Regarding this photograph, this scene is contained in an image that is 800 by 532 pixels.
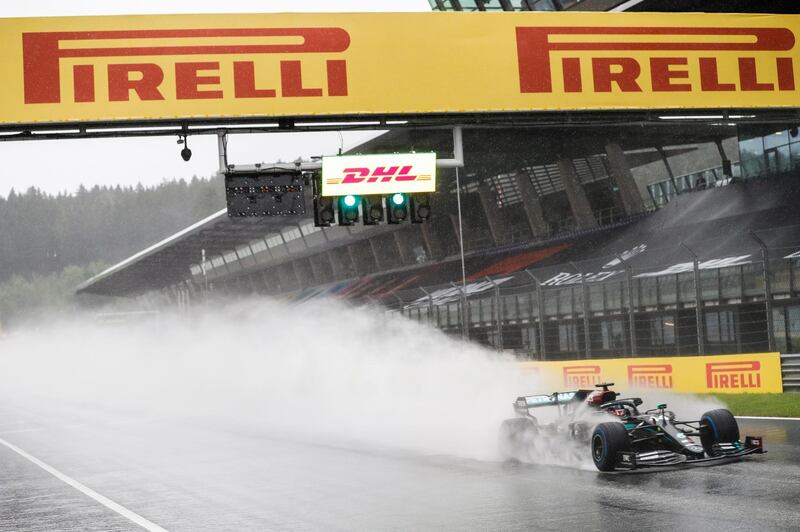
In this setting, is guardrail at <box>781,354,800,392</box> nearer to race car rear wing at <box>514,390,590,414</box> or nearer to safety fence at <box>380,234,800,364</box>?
safety fence at <box>380,234,800,364</box>

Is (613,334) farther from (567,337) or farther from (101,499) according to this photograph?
(101,499)

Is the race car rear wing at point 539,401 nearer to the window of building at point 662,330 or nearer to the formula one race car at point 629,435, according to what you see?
the formula one race car at point 629,435

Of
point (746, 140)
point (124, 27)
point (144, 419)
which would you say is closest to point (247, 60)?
point (124, 27)

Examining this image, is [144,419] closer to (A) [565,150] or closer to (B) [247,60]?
(B) [247,60]

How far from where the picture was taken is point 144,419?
27.1 metres

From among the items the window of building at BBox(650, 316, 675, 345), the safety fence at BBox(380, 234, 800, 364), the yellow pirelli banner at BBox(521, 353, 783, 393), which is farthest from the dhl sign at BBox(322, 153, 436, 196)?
the window of building at BBox(650, 316, 675, 345)

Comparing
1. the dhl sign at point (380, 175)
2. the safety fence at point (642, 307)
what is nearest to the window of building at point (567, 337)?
the safety fence at point (642, 307)

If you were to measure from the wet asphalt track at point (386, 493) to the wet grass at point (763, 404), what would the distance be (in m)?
1.59

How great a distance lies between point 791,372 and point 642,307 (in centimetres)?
753

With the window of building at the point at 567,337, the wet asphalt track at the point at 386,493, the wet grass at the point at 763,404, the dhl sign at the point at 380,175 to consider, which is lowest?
the wet grass at the point at 763,404

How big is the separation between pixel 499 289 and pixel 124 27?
1822 cm

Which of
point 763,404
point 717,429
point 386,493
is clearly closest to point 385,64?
point 717,429

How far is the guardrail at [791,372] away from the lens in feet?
69.2

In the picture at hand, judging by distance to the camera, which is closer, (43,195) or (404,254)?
(404,254)
